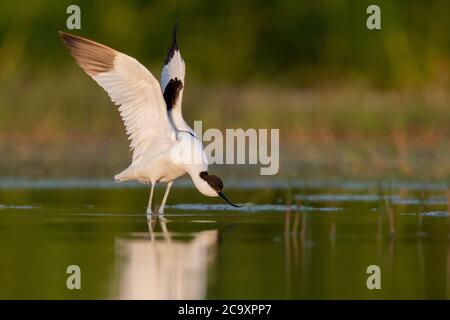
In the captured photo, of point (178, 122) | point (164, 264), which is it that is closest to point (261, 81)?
point (178, 122)

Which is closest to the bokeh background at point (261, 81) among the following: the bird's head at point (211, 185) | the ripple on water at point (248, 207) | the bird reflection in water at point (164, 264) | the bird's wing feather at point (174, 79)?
the bird's wing feather at point (174, 79)

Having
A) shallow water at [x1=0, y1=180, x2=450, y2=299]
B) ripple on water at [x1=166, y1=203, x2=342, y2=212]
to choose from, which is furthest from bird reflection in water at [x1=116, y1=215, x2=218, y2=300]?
ripple on water at [x1=166, y1=203, x2=342, y2=212]

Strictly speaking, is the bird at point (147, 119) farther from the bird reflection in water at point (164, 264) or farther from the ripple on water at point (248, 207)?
the bird reflection in water at point (164, 264)

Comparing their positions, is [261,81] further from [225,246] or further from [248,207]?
[225,246]

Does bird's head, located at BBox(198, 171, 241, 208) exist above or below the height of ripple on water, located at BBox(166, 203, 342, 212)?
above

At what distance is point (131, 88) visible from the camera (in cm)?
1047

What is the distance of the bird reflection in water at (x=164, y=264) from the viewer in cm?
663

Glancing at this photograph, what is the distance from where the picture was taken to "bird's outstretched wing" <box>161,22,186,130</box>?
10.9 meters

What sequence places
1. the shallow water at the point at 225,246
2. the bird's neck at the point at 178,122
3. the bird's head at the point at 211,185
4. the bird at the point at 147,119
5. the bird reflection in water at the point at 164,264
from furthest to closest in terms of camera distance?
the bird's neck at the point at 178,122, the bird at the point at 147,119, the bird's head at the point at 211,185, the shallow water at the point at 225,246, the bird reflection in water at the point at 164,264

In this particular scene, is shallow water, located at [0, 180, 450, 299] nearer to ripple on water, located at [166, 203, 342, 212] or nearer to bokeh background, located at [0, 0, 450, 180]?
ripple on water, located at [166, 203, 342, 212]

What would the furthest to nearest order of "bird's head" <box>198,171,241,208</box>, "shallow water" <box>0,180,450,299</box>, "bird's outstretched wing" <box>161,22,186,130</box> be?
"bird's outstretched wing" <box>161,22,186,130</box> < "bird's head" <box>198,171,241,208</box> < "shallow water" <box>0,180,450,299</box>

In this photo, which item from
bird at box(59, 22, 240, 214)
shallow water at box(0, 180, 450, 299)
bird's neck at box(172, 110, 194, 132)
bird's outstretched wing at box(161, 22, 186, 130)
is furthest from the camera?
bird's outstretched wing at box(161, 22, 186, 130)

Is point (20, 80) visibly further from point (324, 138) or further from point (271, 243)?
point (271, 243)

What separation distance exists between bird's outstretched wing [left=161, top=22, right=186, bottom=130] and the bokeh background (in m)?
2.49
